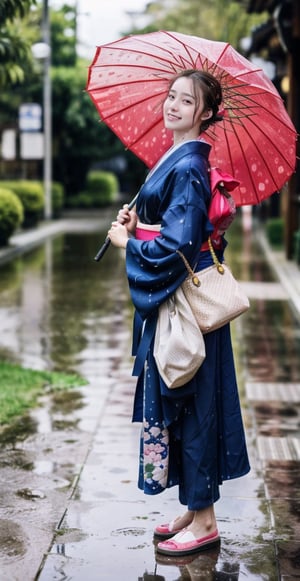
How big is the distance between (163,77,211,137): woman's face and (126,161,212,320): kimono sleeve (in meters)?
0.23

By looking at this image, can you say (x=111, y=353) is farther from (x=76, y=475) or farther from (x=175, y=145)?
(x=175, y=145)

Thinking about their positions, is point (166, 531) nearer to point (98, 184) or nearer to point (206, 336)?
point (206, 336)

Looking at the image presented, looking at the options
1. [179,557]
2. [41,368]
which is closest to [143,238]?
[179,557]

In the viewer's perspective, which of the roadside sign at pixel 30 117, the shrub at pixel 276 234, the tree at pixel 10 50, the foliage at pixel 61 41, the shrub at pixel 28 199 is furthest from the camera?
the foliage at pixel 61 41

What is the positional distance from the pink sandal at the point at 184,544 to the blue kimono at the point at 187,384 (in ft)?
0.50

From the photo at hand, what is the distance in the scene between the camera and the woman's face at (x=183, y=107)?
4.59 metres

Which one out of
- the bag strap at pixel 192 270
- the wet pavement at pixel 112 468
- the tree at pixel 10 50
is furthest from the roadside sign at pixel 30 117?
the bag strap at pixel 192 270

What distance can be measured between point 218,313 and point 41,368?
4.90m

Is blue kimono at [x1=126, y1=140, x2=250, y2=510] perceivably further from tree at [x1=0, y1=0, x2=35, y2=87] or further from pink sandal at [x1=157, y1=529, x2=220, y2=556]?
tree at [x1=0, y1=0, x2=35, y2=87]

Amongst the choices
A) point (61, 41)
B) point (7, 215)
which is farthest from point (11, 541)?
point (61, 41)

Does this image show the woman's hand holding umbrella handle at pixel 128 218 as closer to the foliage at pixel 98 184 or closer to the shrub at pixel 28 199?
the shrub at pixel 28 199

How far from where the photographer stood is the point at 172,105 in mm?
4613

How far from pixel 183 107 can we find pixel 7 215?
16.1m

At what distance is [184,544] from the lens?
4.70 m
